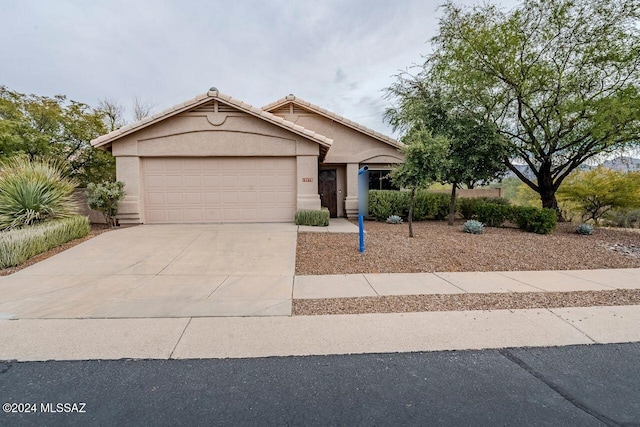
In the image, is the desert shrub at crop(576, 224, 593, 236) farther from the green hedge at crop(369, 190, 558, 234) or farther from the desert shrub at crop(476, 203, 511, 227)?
the desert shrub at crop(476, 203, 511, 227)

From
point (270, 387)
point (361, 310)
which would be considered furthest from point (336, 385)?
point (361, 310)

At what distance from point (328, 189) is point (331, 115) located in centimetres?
361

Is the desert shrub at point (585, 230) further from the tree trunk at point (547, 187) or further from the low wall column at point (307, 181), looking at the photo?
the low wall column at point (307, 181)

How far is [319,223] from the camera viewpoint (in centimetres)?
1136

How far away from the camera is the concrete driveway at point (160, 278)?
4477 mm

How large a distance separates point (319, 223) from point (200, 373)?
8.62 meters

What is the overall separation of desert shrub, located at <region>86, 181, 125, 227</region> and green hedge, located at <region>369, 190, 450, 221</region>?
9.95 m

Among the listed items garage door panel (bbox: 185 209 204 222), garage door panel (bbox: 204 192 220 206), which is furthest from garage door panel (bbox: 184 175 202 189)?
garage door panel (bbox: 185 209 204 222)

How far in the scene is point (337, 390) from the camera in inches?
105

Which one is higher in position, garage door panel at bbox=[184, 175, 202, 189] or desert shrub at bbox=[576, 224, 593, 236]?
garage door panel at bbox=[184, 175, 202, 189]

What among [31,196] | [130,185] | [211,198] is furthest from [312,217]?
[31,196]

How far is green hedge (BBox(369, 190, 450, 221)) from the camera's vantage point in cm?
1359

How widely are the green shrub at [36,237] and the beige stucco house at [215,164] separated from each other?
7.38 feet

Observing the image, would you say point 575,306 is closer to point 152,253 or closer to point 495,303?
point 495,303
